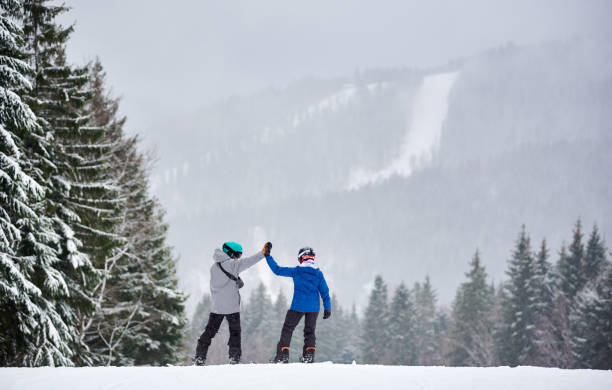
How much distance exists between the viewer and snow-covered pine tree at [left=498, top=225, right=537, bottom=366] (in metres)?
44.7

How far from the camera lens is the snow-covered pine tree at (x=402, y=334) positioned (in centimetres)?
6544

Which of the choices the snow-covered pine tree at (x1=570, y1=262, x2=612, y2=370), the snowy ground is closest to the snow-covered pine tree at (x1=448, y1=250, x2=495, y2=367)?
the snow-covered pine tree at (x1=570, y1=262, x2=612, y2=370)

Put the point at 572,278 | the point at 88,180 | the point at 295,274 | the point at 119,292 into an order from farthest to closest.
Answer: the point at 572,278 < the point at 119,292 < the point at 88,180 < the point at 295,274

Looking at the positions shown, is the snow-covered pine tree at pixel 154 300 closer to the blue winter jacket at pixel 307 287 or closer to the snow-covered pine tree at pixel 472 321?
the blue winter jacket at pixel 307 287

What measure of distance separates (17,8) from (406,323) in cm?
6099

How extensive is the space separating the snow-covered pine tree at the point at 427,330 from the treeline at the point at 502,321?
14 cm

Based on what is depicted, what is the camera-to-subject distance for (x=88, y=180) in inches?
572

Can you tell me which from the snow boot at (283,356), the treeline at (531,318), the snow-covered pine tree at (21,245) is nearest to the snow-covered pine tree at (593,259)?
the treeline at (531,318)

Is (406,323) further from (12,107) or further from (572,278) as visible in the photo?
(12,107)

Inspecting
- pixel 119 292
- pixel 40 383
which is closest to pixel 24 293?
pixel 40 383

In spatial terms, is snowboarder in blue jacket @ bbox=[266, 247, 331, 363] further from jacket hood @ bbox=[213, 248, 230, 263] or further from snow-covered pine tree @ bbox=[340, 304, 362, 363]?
snow-covered pine tree @ bbox=[340, 304, 362, 363]

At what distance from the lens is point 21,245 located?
11633 millimetres

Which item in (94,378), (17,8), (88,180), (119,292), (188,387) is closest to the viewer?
(188,387)

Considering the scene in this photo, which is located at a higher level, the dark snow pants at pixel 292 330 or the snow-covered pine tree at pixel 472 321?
the snow-covered pine tree at pixel 472 321
